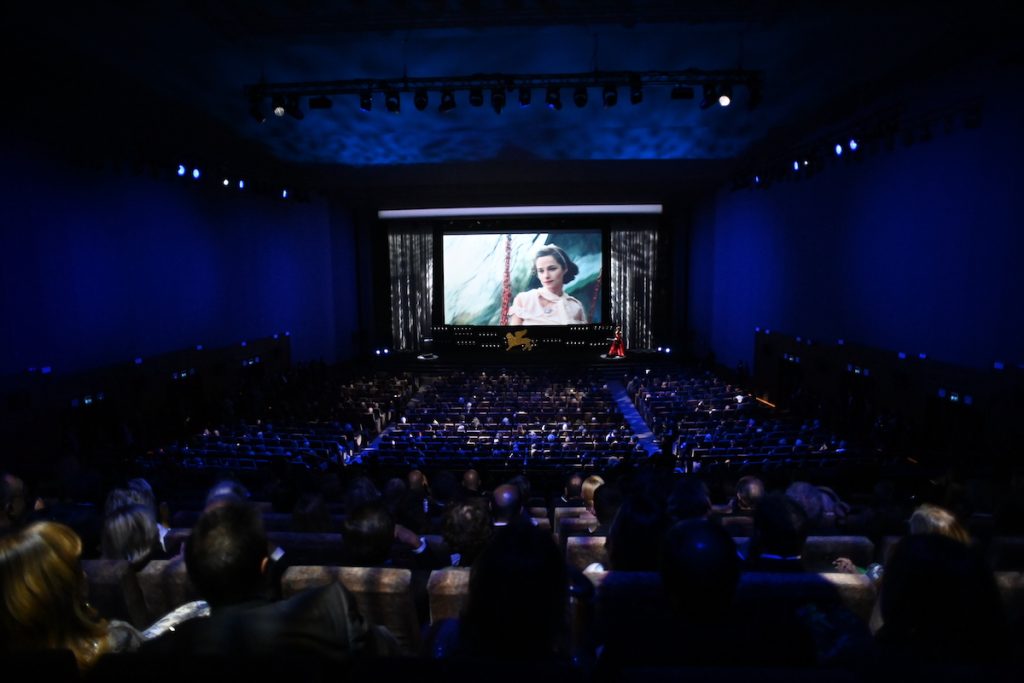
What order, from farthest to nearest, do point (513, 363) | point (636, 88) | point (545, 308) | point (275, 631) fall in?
point (545, 308)
point (513, 363)
point (636, 88)
point (275, 631)

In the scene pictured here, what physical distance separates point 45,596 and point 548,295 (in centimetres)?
2507

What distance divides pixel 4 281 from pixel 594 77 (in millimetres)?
11819

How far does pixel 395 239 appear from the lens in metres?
28.4

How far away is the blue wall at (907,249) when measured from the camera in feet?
32.3

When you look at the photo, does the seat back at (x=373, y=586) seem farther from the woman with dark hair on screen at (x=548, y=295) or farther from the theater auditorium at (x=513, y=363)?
the woman with dark hair on screen at (x=548, y=295)

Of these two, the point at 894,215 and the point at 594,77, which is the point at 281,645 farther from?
the point at 894,215

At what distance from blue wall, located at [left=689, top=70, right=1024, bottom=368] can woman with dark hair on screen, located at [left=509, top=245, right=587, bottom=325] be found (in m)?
8.25

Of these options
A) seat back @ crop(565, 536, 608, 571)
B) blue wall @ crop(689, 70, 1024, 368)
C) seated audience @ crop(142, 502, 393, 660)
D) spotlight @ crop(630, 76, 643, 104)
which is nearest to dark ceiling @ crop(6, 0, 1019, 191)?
spotlight @ crop(630, 76, 643, 104)

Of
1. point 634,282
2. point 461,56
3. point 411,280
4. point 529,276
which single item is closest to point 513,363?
point 529,276

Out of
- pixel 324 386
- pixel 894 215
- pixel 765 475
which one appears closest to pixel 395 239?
pixel 324 386

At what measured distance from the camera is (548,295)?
26312 mm

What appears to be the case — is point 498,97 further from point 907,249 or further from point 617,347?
point 617,347

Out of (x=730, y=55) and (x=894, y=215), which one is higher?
(x=730, y=55)

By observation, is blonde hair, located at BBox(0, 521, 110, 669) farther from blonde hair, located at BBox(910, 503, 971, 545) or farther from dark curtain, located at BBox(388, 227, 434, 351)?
dark curtain, located at BBox(388, 227, 434, 351)
